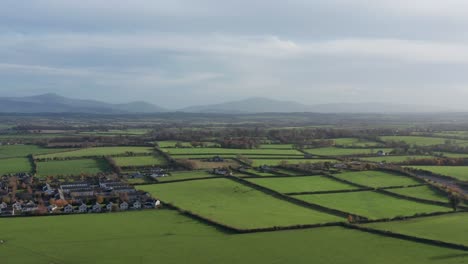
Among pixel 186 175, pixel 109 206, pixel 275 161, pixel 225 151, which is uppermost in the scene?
pixel 225 151

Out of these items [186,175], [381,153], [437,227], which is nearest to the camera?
[437,227]

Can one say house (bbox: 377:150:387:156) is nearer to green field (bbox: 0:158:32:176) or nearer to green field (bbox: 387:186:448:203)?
green field (bbox: 387:186:448:203)

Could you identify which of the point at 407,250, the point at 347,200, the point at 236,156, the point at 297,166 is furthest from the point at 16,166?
the point at 407,250

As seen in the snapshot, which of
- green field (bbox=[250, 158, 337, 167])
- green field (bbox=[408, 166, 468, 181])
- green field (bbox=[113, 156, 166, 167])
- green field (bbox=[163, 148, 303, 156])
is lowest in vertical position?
green field (bbox=[113, 156, 166, 167])

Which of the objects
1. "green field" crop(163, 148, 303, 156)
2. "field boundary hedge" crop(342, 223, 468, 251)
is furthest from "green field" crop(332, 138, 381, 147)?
"field boundary hedge" crop(342, 223, 468, 251)

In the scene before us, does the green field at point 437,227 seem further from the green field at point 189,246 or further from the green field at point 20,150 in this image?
the green field at point 20,150

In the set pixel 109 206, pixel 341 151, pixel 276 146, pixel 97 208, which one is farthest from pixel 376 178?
pixel 276 146

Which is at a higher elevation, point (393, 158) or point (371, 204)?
point (393, 158)

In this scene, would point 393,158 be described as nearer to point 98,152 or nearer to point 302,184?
point 302,184
